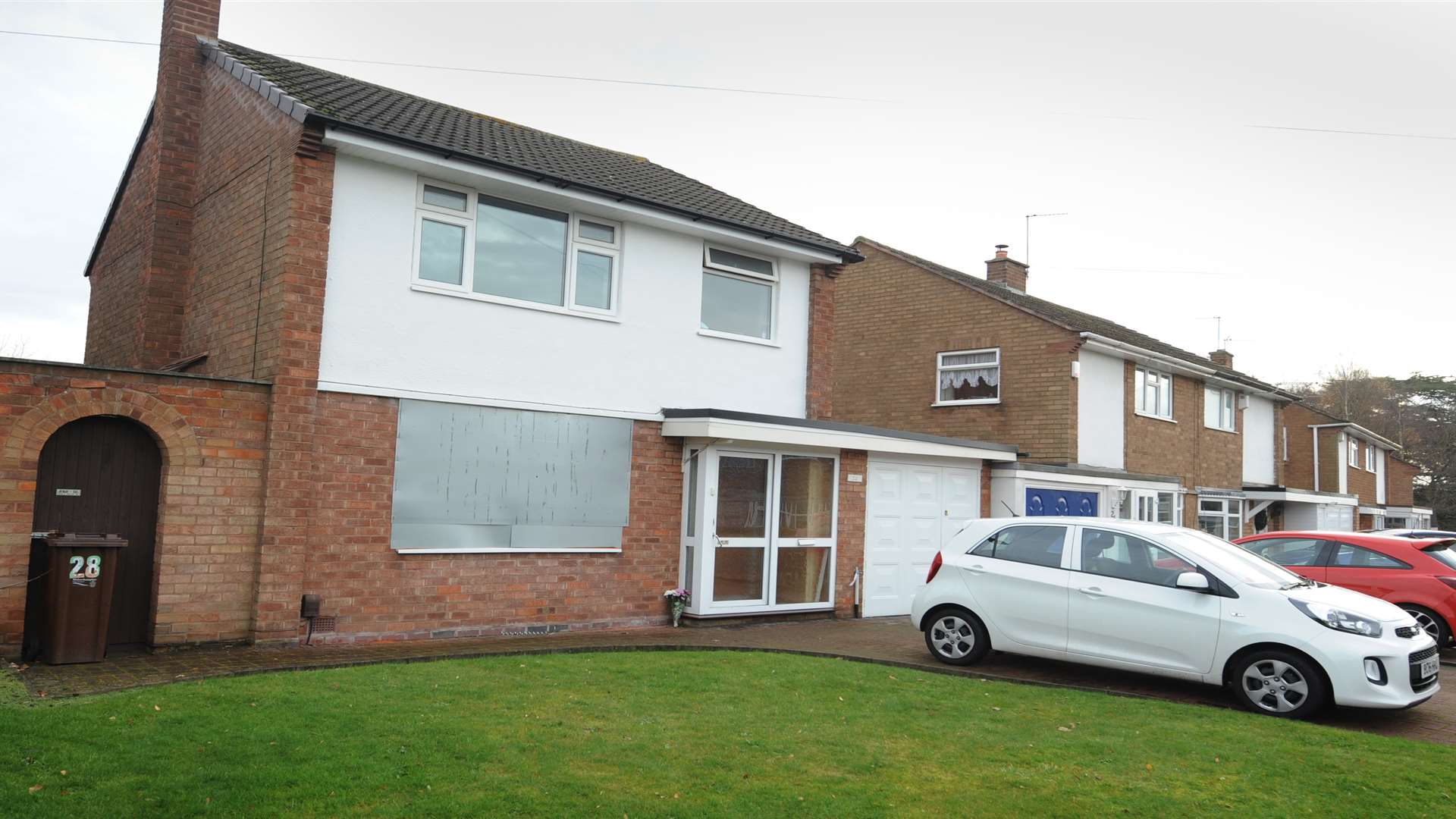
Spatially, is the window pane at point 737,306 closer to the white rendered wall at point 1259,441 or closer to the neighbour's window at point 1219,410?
the neighbour's window at point 1219,410

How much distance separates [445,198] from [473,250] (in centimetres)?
59

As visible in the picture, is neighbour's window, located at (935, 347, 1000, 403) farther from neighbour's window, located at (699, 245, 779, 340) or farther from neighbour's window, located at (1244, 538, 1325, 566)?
neighbour's window, located at (699, 245, 779, 340)

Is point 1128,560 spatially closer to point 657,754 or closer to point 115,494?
point 657,754

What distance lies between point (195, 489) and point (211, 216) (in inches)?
162

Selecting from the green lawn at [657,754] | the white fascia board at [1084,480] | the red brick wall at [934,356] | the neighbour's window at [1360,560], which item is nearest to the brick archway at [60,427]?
the green lawn at [657,754]

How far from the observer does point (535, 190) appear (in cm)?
1091

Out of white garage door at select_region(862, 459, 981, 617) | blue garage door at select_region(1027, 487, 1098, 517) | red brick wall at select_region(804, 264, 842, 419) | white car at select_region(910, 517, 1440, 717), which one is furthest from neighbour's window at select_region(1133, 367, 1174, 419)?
white car at select_region(910, 517, 1440, 717)

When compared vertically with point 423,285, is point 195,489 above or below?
below

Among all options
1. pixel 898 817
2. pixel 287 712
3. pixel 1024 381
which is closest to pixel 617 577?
pixel 287 712

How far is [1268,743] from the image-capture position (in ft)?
21.6

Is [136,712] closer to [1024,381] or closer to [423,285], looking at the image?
[423,285]

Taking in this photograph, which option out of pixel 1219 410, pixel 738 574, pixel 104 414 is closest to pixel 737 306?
pixel 738 574

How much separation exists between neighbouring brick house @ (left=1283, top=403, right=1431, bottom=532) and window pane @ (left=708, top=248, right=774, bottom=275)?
17.2m

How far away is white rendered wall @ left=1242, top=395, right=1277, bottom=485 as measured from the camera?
24905 mm
